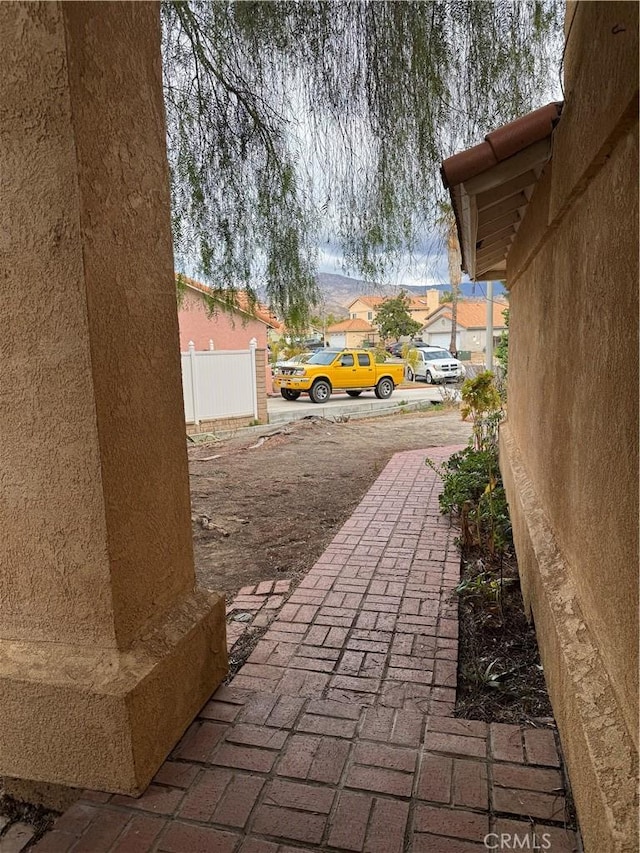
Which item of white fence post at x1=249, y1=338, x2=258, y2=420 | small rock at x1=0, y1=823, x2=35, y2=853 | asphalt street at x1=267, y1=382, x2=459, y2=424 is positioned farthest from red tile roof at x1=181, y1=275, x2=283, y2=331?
asphalt street at x1=267, y1=382, x2=459, y2=424

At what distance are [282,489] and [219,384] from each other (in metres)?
7.05

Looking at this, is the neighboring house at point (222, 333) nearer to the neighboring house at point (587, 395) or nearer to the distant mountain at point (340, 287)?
the distant mountain at point (340, 287)

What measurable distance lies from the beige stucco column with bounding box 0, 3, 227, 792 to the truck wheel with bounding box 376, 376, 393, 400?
60.2 feet

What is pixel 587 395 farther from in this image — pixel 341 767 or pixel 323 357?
pixel 323 357

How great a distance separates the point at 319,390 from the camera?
1941 centimetres

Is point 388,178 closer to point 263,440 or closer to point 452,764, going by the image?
point 452,764

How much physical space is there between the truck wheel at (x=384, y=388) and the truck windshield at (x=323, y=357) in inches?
78.6

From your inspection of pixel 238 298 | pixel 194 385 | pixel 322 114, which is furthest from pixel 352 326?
pixel 322 114

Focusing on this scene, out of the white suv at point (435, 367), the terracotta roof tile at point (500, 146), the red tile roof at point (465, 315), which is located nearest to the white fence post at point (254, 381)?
the terracotta roof tile at point (500, 146)

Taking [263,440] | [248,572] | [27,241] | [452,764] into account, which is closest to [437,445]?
[263,440]

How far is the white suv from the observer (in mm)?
A: 26297

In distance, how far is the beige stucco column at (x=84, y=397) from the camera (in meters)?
1.75

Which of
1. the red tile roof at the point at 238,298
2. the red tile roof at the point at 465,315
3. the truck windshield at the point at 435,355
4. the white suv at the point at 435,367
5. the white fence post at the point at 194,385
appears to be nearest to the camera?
the red tile roof at the point at 238,298

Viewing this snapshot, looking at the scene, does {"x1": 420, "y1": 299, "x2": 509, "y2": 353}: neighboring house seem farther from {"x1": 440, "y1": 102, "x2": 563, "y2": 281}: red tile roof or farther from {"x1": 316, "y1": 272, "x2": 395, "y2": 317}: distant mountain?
{"x1": 440, "y1": 102, "x2": 563, "y2": 281}: red tile roof
